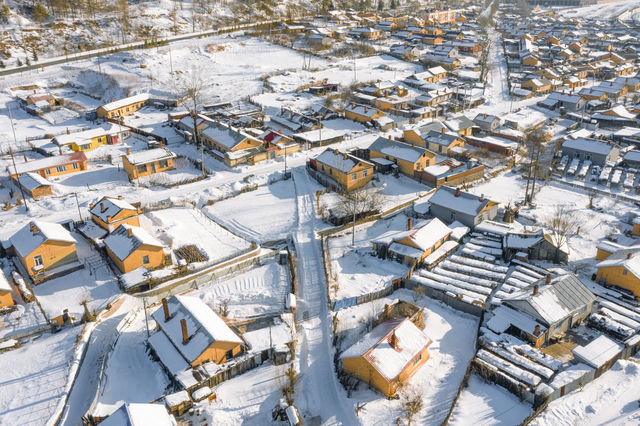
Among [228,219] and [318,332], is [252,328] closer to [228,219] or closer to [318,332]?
[318,332]

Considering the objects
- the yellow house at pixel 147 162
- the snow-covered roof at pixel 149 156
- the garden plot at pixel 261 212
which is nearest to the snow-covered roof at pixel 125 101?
the yellow house at pixel 147 162

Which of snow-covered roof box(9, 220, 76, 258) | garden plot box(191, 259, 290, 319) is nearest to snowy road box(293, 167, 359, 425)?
garden plot box(191, 259, 290, 319)

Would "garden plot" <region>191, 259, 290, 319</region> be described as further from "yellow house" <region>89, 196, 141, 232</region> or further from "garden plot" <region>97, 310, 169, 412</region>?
"yellow house" <region>89, 196, 141, 232</region>

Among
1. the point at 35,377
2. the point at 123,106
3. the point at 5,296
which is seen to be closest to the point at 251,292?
the point at 35,377

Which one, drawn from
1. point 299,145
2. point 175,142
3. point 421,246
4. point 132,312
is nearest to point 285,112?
point 299,145

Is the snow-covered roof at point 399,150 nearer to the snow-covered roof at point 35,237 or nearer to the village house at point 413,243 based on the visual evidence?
the village house at point 413,243

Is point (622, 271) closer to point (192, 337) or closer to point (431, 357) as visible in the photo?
point (431, 357)
